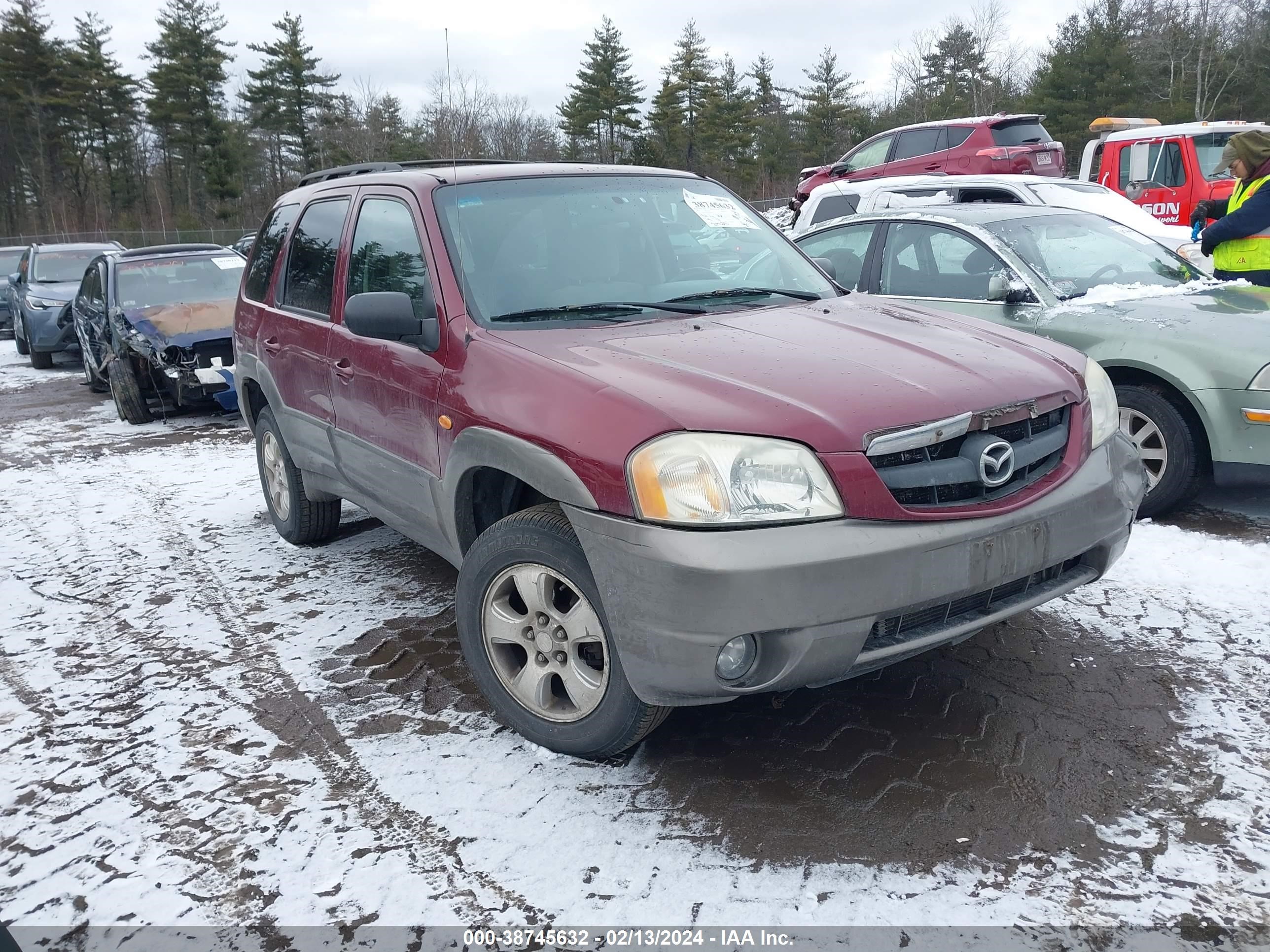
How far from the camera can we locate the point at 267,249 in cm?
528

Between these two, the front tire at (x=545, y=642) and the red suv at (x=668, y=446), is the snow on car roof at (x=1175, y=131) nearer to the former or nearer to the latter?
the red suv at (x=668, y=446)

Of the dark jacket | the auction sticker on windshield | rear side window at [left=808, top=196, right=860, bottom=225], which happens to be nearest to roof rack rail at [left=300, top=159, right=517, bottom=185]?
the auction sticker on windshield

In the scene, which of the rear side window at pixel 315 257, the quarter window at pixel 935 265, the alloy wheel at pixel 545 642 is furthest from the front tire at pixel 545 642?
the quarter window at pixel 935 265

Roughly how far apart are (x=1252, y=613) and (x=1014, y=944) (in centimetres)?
242

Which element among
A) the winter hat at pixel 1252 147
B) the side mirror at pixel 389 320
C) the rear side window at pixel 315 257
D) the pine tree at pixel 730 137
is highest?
the pine tree at pixel 730 137

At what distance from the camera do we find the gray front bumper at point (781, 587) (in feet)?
8.29

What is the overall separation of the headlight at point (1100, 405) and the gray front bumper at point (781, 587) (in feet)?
2.08

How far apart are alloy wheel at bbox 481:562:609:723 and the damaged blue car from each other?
22.0ft

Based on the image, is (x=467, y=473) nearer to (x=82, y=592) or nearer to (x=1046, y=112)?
(x=82, y=592)

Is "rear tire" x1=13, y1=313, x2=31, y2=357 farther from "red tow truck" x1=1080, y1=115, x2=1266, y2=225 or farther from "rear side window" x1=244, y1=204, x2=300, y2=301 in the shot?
"red tow truck" x1=1080, y1=115, x2=1266, y2=225

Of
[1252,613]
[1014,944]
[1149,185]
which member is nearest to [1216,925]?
[1014,944]

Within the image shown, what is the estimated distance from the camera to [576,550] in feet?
9.51

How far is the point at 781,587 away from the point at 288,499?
3668 millimetres

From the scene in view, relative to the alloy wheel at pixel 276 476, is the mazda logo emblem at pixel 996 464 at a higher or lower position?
higher
